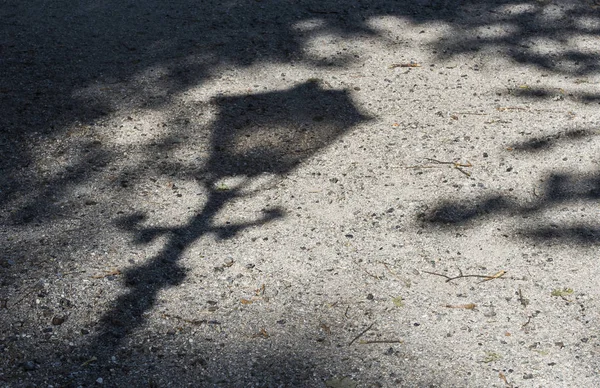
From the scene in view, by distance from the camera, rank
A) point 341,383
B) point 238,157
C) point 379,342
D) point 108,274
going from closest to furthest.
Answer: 1. point 341,383
2. point 379,342
3. point 108,274
4. point 238,157

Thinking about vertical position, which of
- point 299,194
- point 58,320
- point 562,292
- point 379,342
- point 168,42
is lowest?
point 562,292

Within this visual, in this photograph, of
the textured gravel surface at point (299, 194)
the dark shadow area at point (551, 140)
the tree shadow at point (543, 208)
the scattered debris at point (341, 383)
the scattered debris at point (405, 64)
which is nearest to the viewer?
the scattered debris at point (341, 383)

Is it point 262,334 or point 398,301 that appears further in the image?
point 398,301

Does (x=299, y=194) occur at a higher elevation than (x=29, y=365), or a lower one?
lower

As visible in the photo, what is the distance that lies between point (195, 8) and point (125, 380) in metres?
3.35

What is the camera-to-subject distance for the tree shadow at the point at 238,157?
2.58 metres

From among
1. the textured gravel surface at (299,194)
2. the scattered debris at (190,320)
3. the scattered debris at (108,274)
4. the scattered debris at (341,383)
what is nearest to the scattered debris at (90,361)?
the textured gravel surface at (299,194)

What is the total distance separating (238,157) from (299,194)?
458mm

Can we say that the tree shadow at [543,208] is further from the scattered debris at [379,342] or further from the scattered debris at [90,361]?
A: the scattered debris at [90,361]

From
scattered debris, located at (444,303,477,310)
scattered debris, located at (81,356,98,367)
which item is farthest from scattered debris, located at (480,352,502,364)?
scattered debris, located at (81,356,98,367)

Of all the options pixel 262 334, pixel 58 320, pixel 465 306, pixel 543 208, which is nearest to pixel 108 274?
pixel 58 320

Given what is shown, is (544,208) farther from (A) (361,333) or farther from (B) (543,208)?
(A) (361,333)

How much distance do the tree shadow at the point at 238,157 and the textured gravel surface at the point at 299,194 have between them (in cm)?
1

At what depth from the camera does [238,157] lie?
3467 mm
